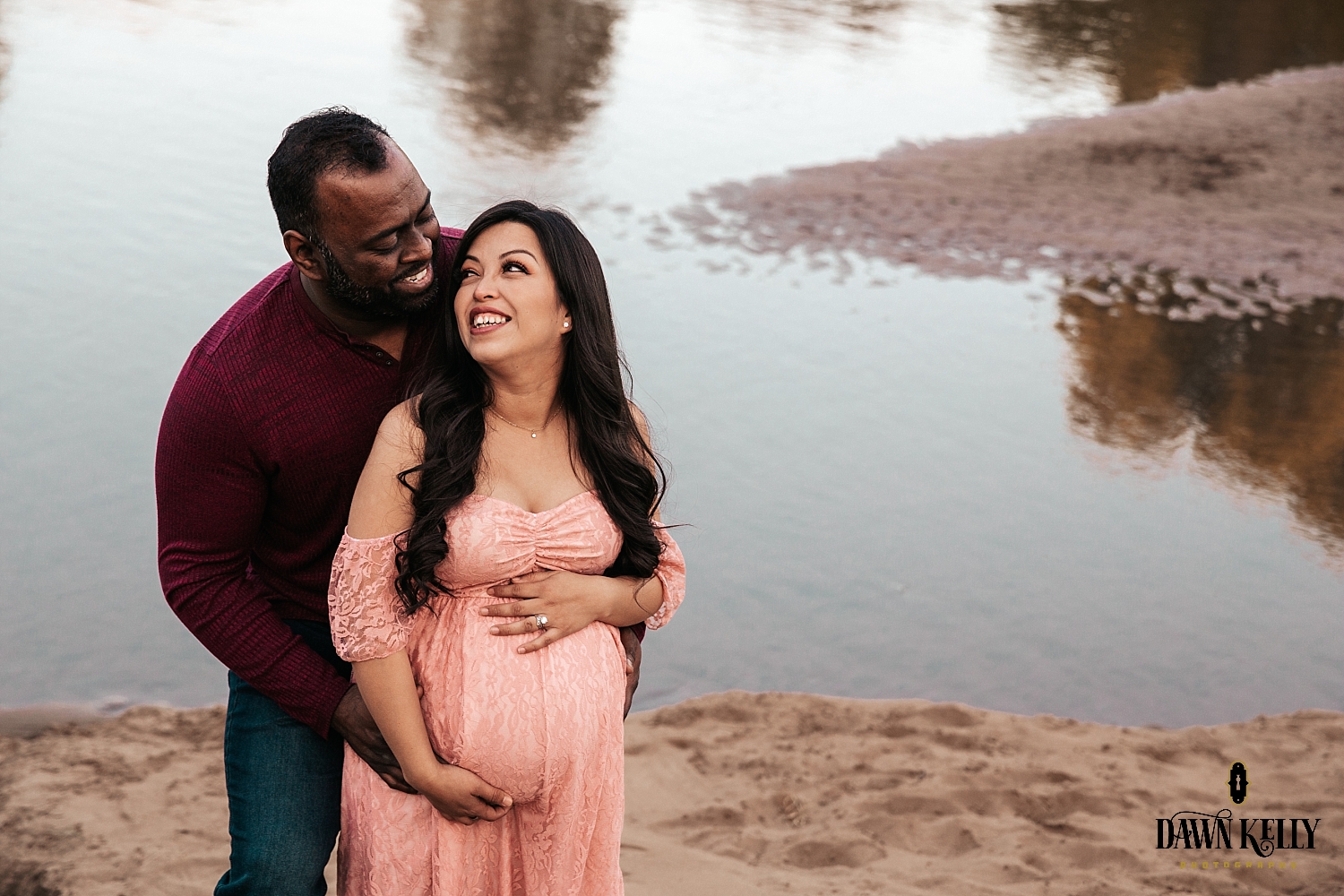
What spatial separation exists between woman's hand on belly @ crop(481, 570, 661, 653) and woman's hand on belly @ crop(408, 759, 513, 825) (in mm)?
292

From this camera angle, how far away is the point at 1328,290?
1104 centimetres

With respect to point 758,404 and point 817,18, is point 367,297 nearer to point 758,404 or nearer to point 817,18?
point 758,404

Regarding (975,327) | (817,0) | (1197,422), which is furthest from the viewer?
(817,0)

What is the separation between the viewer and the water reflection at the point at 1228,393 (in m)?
7.91

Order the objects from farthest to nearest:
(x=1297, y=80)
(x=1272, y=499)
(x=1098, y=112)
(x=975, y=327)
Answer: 1. (x=1297, y=80)
2. (x=1098, y=112)
3. (x=975, y=327)
4. (x=1272, y=499)

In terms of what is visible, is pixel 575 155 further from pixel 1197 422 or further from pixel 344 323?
pixel 344 323

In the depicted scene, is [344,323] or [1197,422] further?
[1197,422]

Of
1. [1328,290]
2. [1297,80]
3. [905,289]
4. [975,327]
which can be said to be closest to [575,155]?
[905,289]

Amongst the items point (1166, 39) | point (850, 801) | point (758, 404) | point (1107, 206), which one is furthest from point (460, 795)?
point (1166, 39)

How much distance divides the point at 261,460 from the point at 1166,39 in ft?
71.3

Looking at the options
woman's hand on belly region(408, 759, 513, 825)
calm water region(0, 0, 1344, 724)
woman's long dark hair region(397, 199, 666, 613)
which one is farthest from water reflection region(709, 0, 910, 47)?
woman's hand on belly region(408, 759, 513, 825)

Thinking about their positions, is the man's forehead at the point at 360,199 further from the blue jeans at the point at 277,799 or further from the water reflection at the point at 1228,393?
the water reflection at the point at 1228,393

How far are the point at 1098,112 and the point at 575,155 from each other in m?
7.52

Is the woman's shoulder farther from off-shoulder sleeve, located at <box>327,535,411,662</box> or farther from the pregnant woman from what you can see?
off-shoulder sleeve, located at <box>327,535,411,662</box>
